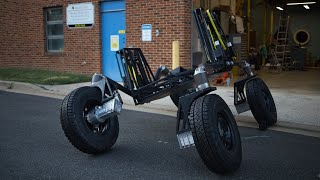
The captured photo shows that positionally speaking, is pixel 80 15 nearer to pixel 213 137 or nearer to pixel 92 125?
pixel 92 125

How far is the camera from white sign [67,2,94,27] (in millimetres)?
14055

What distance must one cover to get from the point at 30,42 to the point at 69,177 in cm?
1281

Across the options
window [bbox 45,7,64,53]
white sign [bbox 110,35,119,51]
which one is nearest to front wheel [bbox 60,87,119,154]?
white sign [bbox 110,35,119,51]

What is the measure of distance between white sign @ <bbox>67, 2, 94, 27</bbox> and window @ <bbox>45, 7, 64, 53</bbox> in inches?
30.1

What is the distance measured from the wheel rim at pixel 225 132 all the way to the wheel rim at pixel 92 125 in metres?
1.65

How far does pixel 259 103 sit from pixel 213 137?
8.57 feet

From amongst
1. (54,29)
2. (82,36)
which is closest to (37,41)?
(54,29)

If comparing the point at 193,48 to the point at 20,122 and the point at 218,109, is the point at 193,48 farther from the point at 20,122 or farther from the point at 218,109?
the point at 218,109

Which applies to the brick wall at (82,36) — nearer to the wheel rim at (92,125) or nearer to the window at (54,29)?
the window at (54,29)

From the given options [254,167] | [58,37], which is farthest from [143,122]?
[58,37]

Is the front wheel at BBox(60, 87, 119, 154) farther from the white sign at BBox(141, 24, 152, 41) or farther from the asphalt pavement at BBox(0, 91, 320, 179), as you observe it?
the white sign at BBox(141, 24, 152, 41)

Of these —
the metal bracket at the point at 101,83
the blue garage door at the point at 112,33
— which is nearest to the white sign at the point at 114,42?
the blue garage door at the point at 112,33

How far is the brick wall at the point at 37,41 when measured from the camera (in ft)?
46.8

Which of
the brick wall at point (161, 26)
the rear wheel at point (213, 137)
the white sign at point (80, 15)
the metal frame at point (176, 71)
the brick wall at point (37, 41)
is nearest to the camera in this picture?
the rear wheel at point (213, 137)
